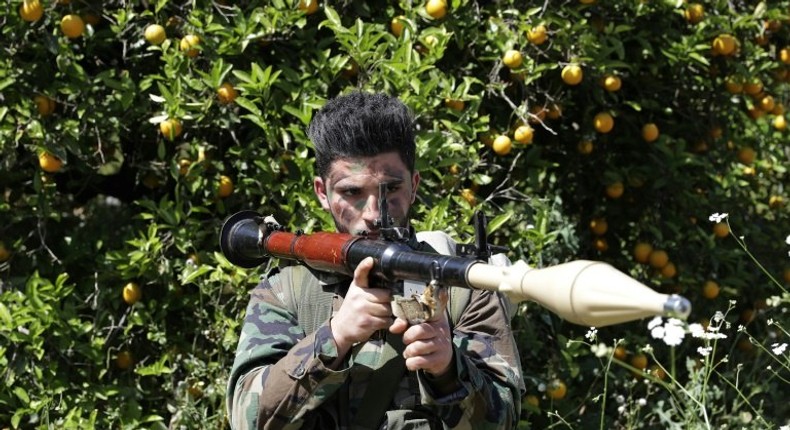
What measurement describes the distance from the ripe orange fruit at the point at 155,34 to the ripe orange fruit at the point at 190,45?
8 cm

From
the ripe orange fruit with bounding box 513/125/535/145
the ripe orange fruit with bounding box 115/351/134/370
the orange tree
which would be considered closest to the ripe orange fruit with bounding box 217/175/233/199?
the orange tree

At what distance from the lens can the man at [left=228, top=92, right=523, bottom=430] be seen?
7.66ft

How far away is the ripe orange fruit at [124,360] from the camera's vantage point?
163 inches

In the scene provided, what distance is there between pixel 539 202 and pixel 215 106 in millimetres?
1209

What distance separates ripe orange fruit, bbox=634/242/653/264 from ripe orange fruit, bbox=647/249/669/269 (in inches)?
0.5

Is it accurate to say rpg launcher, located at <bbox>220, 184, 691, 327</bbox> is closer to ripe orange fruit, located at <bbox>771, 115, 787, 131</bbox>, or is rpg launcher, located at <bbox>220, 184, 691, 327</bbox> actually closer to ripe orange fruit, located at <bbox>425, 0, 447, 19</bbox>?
ripe orange fruit, located at <bbox>425, 0, 447, 19</bbox>

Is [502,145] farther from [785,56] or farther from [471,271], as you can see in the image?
[471,271]

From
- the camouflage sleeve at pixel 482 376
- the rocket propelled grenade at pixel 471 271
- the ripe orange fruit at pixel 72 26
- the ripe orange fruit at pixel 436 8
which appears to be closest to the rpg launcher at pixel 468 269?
the rocket propelled grenade at pixel 471 271

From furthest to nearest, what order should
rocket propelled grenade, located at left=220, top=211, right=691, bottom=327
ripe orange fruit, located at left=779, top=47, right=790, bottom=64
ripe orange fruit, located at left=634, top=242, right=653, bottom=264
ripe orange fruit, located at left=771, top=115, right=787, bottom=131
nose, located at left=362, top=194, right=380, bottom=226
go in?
ripe orange fruit, located at left=771, top=115, right=787, bottom=131 → ripe orange fruit, located at left=779, top=47, right=790, bottom=64 → ripe orange fruit, located at left=634, top=242, right=653, bottom=264 → nose, located at left=362, top=194, right=380, bottom=226 → rocket propelled grenade, located at left=220, top=211, right=691, bottom=327

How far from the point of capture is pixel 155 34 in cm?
395

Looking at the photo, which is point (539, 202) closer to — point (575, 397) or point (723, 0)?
point (575, 397)

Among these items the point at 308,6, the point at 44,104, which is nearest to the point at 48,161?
the point at 44,104

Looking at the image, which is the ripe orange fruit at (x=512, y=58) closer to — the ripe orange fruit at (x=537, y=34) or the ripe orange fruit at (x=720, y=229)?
the ripe orange fruit at (x=537, y=34)

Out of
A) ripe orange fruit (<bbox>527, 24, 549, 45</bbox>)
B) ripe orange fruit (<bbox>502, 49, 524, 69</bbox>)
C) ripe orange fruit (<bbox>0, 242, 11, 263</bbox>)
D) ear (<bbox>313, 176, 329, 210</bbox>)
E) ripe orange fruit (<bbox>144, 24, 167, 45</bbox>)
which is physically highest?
ear (<bbox>313, 176, 329, 210</bbox>)
